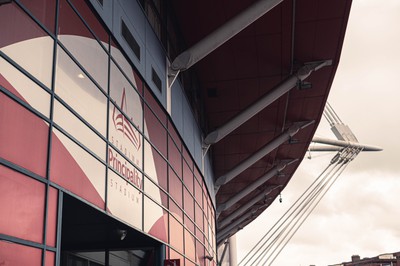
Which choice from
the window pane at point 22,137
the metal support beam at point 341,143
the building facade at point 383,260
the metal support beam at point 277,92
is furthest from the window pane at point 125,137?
the building facade at point 383,260

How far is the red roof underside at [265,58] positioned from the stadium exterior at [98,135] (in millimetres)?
296

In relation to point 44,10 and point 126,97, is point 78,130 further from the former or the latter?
point 126,97

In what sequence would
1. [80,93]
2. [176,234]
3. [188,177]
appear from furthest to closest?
[188,177] → [176,234] → [80,93]

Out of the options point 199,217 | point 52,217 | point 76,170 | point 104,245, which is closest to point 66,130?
point 76,170

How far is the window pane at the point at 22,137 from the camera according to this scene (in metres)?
5.94

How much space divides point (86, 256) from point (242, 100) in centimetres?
949

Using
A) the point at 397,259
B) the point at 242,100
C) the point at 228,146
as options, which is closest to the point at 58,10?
the point at 242,100

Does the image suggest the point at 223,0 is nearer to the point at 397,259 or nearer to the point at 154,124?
the point at 154,124

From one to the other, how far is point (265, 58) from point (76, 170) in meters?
11.4

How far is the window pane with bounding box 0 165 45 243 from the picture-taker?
Result: 5.85 m

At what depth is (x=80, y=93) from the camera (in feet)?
26.6

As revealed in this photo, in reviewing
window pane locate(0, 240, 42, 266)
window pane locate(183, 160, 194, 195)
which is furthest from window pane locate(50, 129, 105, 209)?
window pane locate(183, 160, 194, 195)

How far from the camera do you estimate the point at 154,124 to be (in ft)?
40.9

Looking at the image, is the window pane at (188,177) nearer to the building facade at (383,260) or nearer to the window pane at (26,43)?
the window pane at (26,43)
